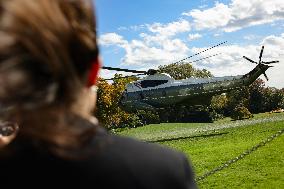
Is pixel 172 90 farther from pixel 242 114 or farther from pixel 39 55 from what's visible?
pixel 39 55

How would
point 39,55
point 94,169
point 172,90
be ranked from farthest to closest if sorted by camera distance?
1. point 172,90
2. point 94,169
3. point 39,55

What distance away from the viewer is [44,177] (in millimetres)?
1229

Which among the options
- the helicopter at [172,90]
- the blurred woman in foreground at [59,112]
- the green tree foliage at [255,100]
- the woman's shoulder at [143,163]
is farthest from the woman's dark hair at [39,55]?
the green tree foliage at [255,100]

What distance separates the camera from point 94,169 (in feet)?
4.03

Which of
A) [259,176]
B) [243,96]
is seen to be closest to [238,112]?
[243,96]

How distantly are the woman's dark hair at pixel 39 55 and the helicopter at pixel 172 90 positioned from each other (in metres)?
30.6

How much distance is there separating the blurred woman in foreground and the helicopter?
30568 mm

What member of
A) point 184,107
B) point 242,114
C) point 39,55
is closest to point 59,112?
point 39,55

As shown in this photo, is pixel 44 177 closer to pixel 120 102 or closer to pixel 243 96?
pixel 120 102

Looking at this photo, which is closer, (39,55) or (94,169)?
(39,55)

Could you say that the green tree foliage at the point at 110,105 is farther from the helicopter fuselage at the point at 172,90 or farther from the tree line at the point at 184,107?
the helicopter fuselage at the point at 172,90

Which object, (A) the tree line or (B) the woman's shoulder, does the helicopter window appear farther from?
(B) the woman's shoulder

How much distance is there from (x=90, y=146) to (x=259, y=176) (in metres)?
11.7

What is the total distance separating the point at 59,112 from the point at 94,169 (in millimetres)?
182
